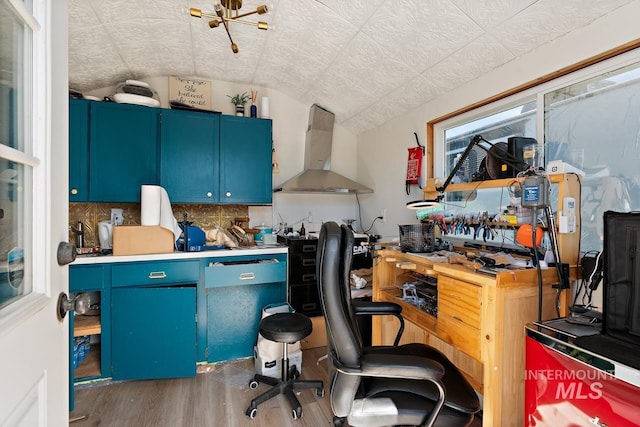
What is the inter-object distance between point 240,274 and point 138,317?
746mm

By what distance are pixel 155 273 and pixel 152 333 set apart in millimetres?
417

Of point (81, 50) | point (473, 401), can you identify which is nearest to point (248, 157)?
point (81, 50)

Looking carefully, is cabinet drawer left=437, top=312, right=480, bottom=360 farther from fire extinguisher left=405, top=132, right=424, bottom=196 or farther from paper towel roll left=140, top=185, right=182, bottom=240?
paper towel roll left=140, top=185, right=182, bottom=240

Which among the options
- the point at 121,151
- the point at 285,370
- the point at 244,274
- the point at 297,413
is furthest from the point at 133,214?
the point at 297,413

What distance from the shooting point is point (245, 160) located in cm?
284

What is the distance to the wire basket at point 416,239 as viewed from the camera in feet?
6.41

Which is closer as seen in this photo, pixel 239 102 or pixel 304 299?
pixel 304 299

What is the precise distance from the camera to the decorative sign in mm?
2979

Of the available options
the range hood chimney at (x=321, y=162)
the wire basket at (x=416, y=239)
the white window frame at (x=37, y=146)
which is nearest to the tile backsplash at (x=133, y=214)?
the range hood chimney at (x=321, y=162)

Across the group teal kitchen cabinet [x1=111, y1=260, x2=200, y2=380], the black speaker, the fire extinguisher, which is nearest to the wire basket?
the black speaker

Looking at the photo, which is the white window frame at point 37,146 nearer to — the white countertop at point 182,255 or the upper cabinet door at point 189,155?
the white countertop at point 182,255

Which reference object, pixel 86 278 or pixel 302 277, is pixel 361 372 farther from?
pixel 86 278

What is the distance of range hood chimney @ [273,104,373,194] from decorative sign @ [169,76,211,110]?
106 centimetres

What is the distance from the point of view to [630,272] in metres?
1.08
